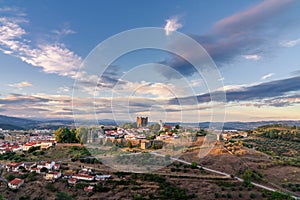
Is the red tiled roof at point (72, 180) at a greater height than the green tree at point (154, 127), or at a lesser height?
lesser

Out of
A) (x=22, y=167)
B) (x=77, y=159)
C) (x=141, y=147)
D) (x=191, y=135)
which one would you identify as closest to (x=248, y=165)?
(x=191, y=135)

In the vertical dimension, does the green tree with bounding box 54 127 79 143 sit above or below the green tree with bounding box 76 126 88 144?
below

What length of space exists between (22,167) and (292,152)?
2533cm

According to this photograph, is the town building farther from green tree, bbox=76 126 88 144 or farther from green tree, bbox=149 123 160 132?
green tree, bbox=149 123 160 132

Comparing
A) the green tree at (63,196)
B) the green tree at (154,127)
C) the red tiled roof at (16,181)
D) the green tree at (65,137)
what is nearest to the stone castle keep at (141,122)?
the green tree at (154,127)

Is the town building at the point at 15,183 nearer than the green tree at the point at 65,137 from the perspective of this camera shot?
Yes

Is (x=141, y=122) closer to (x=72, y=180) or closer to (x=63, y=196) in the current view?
(x=72, y=180)

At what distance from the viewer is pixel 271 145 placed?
24469 millimetres

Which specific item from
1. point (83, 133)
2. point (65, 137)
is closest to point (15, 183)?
point (83, 133)

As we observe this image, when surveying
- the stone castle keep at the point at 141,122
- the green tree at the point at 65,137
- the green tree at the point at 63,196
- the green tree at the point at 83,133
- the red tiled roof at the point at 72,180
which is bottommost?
the green tree at the point at 63,196

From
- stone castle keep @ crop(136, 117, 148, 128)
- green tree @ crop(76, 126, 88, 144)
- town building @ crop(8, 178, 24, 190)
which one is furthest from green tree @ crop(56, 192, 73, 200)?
stone castle keep @ crop(136, 117, 148, 128)

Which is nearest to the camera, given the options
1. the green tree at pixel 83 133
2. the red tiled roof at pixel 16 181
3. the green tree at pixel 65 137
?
the red tiled roof at pixel 16 181

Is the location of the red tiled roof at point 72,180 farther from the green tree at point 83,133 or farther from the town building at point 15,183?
the green tree at point 83,133

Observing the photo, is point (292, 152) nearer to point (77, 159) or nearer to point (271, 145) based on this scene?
point (271, 145)
